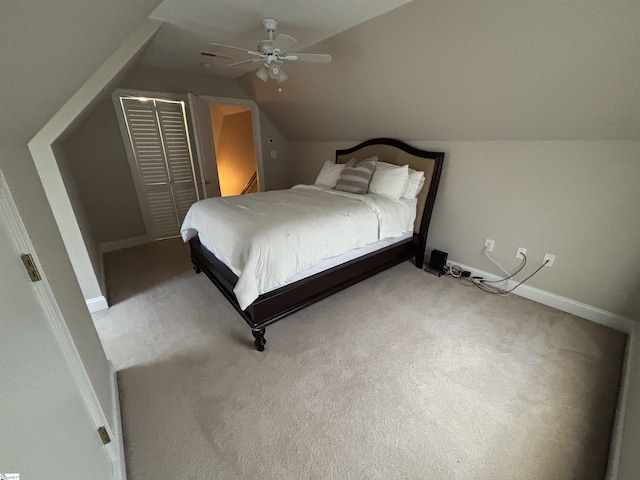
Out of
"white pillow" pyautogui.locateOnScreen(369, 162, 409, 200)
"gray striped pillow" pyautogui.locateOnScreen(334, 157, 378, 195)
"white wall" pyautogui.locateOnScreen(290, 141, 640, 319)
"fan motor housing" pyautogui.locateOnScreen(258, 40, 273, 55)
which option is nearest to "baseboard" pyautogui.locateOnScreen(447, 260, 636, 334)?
"white wall" pyautogui.locateOnScreen(290, 141, 640, 319)

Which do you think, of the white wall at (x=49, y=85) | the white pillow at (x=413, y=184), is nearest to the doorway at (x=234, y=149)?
the white pillow at (x=413, y=184)

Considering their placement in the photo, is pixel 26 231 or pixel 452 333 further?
pixel 452 333

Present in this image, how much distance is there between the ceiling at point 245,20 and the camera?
1.94m

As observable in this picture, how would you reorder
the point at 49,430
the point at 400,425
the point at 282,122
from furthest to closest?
the point at 282,122 < the point at 400,425 < the point at 49,430

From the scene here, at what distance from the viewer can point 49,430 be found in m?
0.73

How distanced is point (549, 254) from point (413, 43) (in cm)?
214

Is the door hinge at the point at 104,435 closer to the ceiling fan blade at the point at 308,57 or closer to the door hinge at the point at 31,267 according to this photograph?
the door hinge at the point at 31,267

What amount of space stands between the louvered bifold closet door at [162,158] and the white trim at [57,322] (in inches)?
132

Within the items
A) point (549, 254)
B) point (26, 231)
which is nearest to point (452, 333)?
point (549, 254)

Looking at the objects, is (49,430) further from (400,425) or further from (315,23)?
(315,23)

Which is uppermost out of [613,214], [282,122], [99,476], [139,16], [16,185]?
[139,16]

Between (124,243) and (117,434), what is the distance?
3.30 metres

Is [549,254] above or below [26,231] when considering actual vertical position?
below

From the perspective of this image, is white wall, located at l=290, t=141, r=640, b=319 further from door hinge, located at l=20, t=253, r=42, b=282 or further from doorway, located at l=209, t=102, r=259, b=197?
doorway, located at l=209, t=102, r=259, b=197
